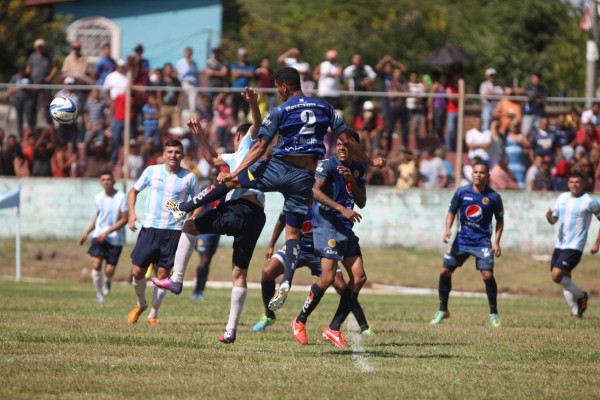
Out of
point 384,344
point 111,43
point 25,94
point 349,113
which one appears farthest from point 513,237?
point 111,43

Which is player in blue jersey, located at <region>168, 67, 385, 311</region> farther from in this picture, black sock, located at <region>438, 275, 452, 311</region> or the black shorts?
black sock, located at <region>438, 275, 452, 311</region>

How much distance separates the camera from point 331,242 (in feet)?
38.7

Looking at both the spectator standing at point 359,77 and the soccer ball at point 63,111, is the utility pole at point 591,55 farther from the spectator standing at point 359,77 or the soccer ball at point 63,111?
the soccer ball at point 63,111

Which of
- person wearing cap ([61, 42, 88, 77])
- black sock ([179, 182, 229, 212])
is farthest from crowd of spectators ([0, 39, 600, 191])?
black sock ([179, 182, 229, 212])

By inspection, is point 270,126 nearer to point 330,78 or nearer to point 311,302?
point 311,302

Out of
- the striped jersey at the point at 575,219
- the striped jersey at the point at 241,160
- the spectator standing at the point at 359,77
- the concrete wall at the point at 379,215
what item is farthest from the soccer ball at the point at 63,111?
the spectator standing at the point at 359,77

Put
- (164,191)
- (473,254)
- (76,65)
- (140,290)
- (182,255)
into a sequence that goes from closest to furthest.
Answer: (182,255), (140,290), (164,191), (473,254), (76,65)

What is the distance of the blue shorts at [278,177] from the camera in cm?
1098

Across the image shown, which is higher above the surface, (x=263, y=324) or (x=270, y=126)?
(x=270, y=126)

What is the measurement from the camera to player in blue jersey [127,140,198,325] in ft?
46.2

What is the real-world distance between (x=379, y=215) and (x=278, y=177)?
1652 cm

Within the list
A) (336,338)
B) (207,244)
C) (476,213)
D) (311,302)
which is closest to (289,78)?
(311,302)

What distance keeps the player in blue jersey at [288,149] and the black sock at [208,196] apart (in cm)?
1

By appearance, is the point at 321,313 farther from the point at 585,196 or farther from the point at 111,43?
the point at 111,43
